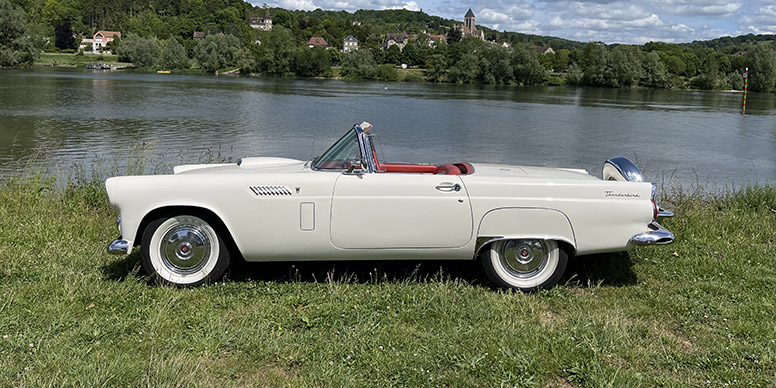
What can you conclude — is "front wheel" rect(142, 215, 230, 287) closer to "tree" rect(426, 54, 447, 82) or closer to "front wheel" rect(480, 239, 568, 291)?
"front wheel" rect(480, 239, 568, 291)

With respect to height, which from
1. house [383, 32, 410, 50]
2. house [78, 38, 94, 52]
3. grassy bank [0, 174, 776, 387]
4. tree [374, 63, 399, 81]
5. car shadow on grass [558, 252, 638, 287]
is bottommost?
grassy bank [0, 174, 776, 387]

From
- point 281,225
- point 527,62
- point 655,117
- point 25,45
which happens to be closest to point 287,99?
point 655,117

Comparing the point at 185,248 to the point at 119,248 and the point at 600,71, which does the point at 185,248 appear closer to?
the point at 119,248

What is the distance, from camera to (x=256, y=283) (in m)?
5.09

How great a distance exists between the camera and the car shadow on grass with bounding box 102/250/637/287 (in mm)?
5273

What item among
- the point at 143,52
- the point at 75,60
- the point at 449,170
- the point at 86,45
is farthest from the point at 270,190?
the point at 86,45

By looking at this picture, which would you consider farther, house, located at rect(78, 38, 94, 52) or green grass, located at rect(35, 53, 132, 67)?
house, located at rect(78, 38, 94, 52)

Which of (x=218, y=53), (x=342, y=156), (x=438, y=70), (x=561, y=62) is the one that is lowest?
(x=342, y=156)

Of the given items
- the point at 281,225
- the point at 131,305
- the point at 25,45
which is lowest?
the point at 131,305

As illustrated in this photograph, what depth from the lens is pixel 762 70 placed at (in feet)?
232

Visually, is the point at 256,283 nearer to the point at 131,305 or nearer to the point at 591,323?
the point at 131,305

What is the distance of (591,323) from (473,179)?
135 centimetres

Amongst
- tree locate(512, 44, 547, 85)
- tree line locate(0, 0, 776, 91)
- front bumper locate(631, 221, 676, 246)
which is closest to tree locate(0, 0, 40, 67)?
tree line locate(0, 0, 776, 91)

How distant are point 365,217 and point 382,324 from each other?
32.9 inches
